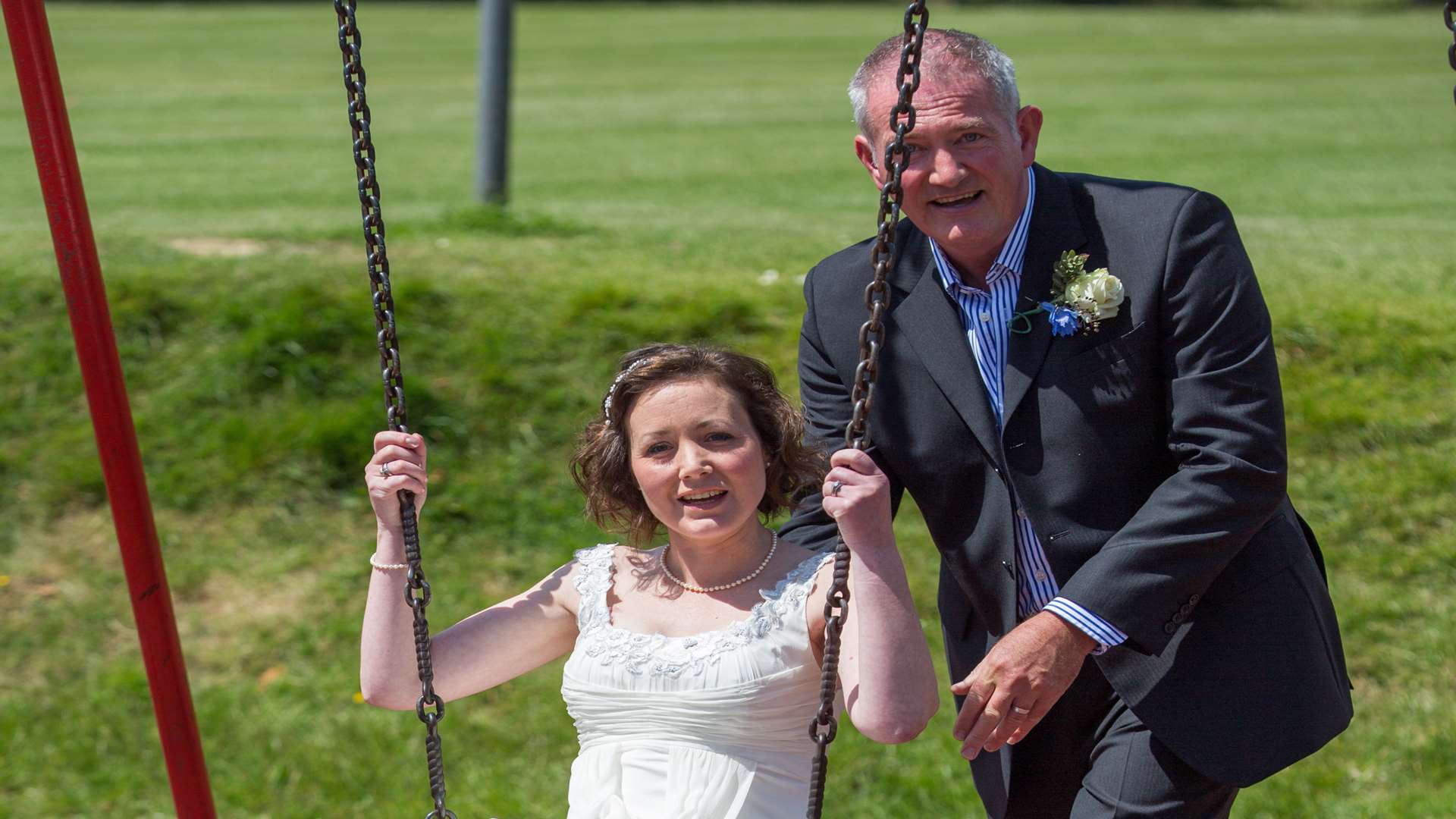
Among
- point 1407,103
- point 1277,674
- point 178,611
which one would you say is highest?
point 1277,674

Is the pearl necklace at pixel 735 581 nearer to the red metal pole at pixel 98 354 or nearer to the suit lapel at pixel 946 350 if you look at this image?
the suit lapel at pixel 946 350

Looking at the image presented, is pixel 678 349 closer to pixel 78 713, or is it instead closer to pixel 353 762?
pixel 353 762

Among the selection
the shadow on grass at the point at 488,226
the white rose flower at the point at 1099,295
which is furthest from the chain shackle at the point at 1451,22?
the shadow on grass at the point at 488,226

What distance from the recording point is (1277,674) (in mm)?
3375

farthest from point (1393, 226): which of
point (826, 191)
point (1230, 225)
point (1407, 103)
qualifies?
point (1407, 103)

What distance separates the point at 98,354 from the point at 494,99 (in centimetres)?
580

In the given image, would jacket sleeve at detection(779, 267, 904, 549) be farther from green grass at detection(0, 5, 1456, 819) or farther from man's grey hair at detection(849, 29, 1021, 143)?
green grass at detection(0, 5, 1456, 819)

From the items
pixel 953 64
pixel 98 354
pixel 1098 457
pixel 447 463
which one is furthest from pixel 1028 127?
pixel 447 463

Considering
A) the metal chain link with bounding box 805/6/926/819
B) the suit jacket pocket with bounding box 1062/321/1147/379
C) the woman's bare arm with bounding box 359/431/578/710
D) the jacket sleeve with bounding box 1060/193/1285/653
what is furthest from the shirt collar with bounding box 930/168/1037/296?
the woman's bare arm with bounding box 359/431/578/710

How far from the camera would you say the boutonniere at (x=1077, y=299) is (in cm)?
332

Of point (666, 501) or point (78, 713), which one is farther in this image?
point (78, 713)

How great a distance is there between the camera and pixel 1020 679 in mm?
3186

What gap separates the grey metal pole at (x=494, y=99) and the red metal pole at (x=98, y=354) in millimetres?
5295

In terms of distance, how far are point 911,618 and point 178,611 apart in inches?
179
